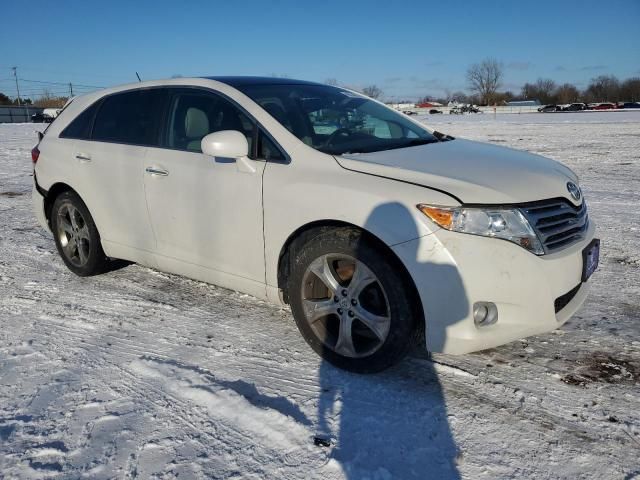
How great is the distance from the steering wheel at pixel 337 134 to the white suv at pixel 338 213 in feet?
0.04

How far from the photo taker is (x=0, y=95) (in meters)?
88.4

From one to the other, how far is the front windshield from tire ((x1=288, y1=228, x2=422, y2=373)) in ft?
2.14

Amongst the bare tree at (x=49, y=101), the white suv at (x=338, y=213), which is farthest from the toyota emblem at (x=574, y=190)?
the bare tree at (x=49, y=101)

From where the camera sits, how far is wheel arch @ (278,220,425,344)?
2.77 m

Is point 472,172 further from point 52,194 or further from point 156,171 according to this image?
point 52,194

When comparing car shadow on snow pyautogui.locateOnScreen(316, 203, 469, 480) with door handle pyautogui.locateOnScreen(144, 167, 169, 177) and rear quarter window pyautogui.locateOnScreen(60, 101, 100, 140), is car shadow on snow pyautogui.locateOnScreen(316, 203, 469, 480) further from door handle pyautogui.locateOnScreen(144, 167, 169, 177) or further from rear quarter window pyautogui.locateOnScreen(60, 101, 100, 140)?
rear quarter window pyautogui.locateOnScreen(60, 101, 100, 140)

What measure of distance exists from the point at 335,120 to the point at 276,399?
1.91 metres

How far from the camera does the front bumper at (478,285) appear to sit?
260cm

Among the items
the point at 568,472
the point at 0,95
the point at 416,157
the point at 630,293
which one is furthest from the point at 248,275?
the point at 0,95

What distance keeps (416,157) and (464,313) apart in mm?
1028

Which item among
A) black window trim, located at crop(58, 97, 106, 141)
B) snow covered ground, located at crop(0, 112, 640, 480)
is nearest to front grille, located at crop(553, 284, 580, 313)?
snow covered ground, located at crop(0, 112, 640, 480)

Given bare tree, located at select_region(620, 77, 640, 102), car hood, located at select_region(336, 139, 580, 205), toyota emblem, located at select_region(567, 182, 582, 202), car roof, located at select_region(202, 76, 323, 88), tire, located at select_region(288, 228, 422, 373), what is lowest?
tire, located at select_region(288, 228, 422, 373)

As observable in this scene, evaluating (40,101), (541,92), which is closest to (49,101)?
(40,101)

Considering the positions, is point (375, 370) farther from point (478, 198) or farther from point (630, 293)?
point (630, 293)
